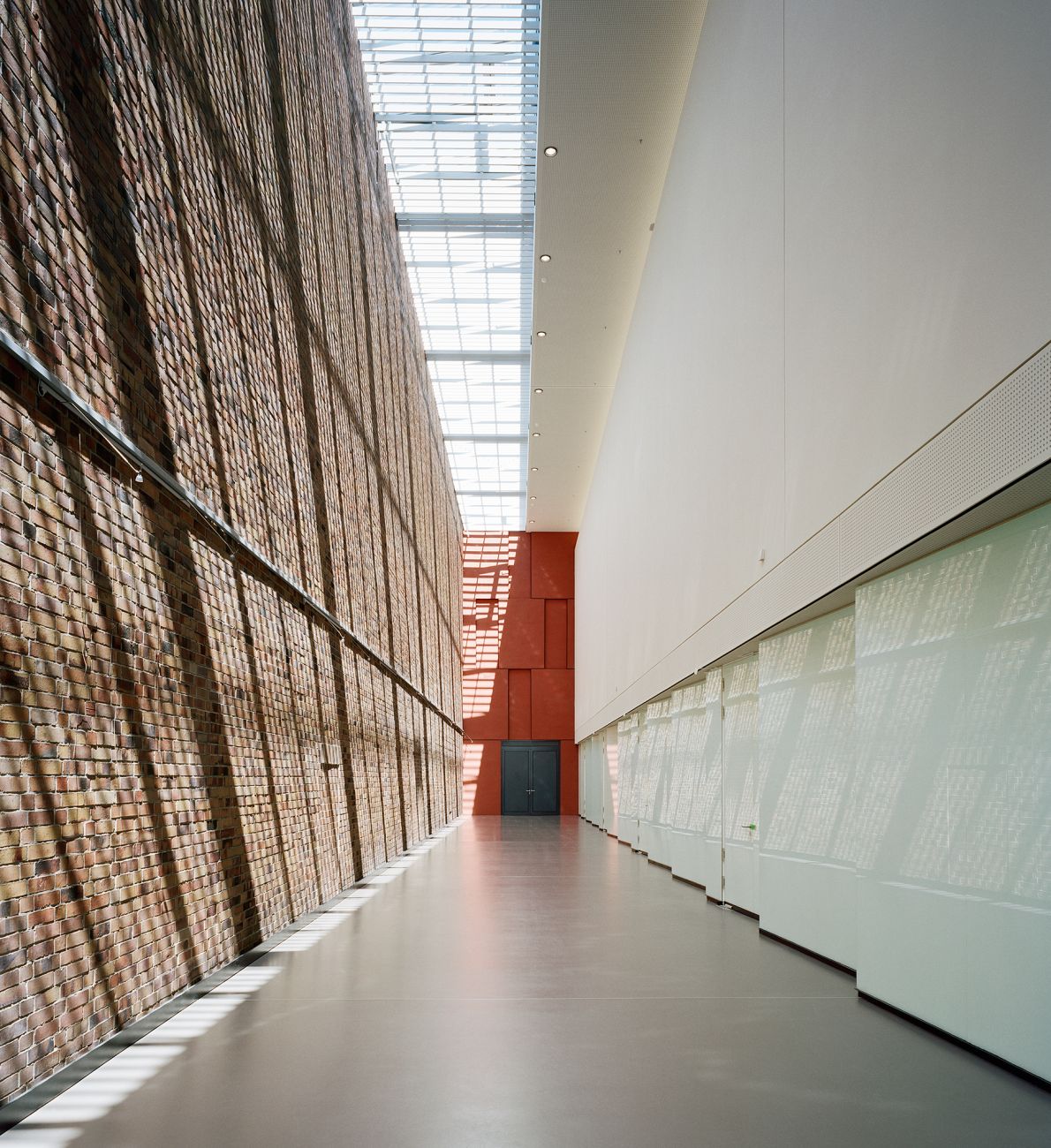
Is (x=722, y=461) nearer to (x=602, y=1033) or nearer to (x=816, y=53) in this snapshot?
(x=816, y=53)

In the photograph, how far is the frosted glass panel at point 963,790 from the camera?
15.9 feet

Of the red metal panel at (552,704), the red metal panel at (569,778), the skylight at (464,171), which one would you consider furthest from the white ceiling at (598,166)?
the red metal panel at (569,778)

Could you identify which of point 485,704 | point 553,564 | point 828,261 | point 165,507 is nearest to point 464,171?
point 828,261

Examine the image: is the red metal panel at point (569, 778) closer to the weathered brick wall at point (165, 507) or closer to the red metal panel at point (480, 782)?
the red metal panel at point (480, 782)

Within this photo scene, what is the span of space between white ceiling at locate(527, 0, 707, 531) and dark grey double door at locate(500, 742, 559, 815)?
15440mm

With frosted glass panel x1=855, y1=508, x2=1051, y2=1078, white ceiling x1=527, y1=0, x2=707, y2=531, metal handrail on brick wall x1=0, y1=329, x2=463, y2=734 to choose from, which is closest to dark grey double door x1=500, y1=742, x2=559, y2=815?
white ceiling x1=527, y1=0, x2=707, y2=531

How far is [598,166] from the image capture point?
50.2ft

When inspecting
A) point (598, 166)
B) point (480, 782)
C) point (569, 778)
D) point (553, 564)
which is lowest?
point (480, 782)

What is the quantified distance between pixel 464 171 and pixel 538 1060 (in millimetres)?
15520

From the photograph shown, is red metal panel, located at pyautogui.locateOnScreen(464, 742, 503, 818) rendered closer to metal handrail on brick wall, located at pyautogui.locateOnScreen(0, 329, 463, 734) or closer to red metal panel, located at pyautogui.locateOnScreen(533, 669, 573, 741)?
red metal panel, located at pyautogui.locateOnScreen(533, 669, 573, 741)

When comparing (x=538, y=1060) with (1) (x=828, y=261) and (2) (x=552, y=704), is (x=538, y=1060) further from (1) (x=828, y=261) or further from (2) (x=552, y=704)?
(2) (x=552, y=704)

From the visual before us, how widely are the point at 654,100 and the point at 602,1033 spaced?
1211cm

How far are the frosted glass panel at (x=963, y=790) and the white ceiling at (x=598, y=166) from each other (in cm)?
890

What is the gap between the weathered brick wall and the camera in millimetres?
4273
